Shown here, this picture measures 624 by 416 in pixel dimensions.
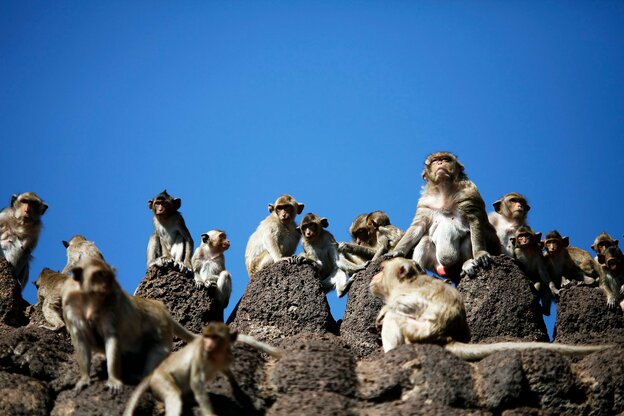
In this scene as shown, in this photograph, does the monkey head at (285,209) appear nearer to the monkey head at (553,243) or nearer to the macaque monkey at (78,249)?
the macaque monkey at (78,249)

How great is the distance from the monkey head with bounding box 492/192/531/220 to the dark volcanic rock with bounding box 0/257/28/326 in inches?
343

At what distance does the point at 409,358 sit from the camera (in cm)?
1404

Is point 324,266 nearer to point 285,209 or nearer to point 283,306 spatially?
point 285,209

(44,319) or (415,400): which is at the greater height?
(44,319)

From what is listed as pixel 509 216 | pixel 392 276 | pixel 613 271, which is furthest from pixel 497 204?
pixel 392 276

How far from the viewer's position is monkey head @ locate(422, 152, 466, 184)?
19625 mm

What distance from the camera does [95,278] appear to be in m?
13.4

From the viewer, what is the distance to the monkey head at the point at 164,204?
21109mm

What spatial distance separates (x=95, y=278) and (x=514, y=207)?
990 cm

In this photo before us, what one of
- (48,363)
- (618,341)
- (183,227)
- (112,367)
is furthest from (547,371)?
(183,227)

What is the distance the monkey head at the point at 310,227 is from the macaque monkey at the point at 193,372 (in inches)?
310

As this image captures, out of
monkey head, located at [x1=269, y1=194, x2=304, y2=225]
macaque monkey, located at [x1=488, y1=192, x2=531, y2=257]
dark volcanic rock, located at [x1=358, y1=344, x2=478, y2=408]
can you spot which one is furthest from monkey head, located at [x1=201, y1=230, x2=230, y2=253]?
dark volcanic rock, located at [x1=358, y1=344, x2=478, y2=408]

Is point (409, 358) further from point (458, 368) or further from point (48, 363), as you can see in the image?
point (48, 363)

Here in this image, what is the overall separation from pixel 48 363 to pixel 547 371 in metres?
6.19
